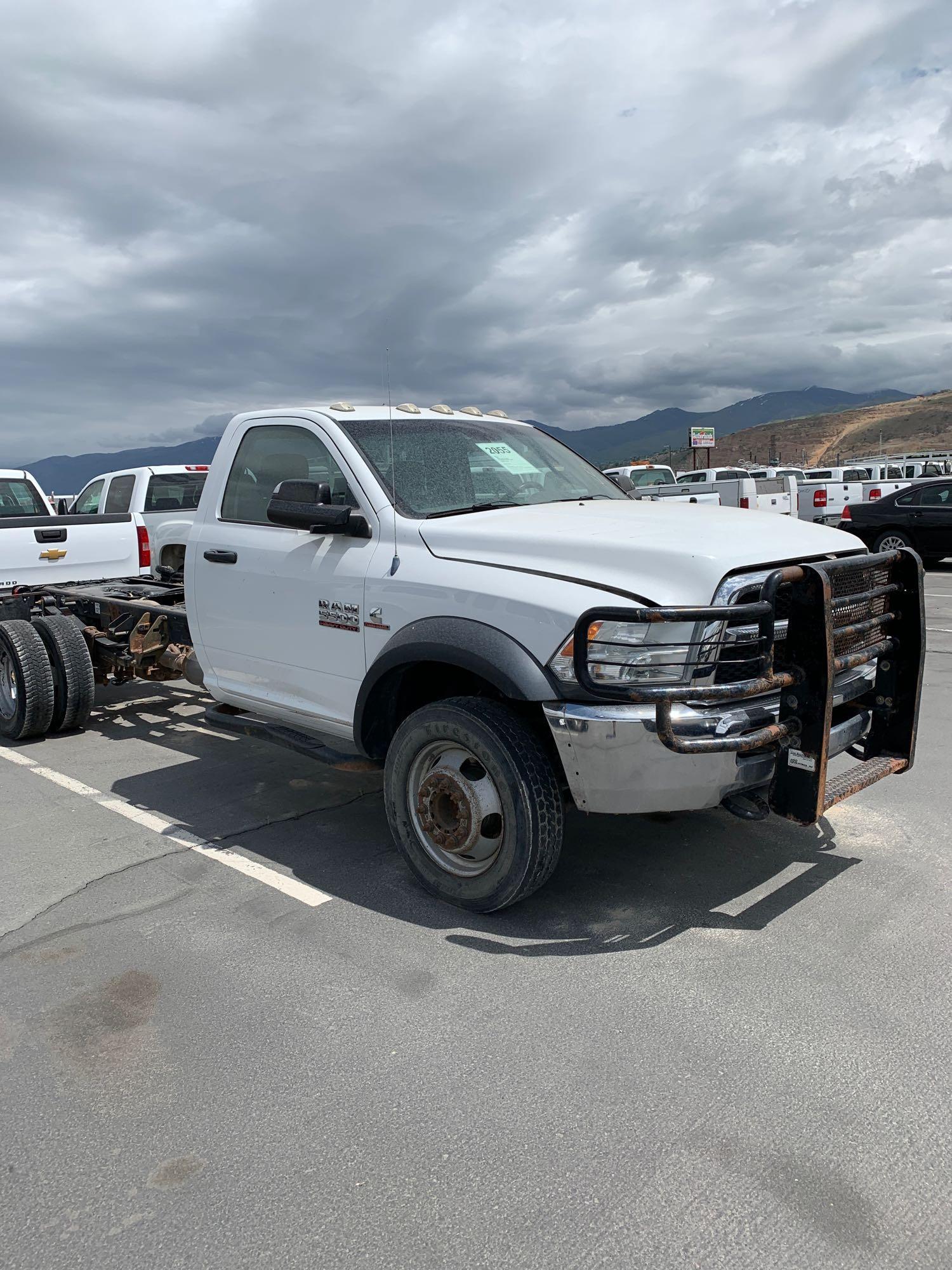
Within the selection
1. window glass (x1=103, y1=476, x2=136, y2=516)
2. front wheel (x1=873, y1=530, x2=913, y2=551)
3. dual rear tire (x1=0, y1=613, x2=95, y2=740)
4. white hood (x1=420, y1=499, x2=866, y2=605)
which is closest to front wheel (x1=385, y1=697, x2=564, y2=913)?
white hood (x1=420, y1=499, x2=866, y2=605)

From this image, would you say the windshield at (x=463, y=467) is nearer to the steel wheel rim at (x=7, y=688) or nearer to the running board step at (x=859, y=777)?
the running board step at (x=859, y=777)

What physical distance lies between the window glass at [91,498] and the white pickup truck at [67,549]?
21.2 ft

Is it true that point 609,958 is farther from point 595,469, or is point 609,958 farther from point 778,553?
point 595,469

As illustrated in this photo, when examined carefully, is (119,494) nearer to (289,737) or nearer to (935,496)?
(289,737)

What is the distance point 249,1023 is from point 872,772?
104 inches

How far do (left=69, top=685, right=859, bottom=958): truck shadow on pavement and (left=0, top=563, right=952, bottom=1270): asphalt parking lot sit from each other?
2 centimetres

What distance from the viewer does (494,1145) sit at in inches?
104

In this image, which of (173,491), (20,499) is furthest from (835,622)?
(173,491)

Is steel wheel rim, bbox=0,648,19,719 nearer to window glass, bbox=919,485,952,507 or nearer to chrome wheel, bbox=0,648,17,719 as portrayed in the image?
chrome wheel, bbox=0,648,17,719

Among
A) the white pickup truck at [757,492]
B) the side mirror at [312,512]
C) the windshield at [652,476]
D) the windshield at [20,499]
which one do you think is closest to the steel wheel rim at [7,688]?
the windshield at [20,499]

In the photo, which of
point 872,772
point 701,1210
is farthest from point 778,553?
point 701,1210

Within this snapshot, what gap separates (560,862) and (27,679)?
4460 mm

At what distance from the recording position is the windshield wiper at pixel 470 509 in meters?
4.47

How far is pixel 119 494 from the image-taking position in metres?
14.1
